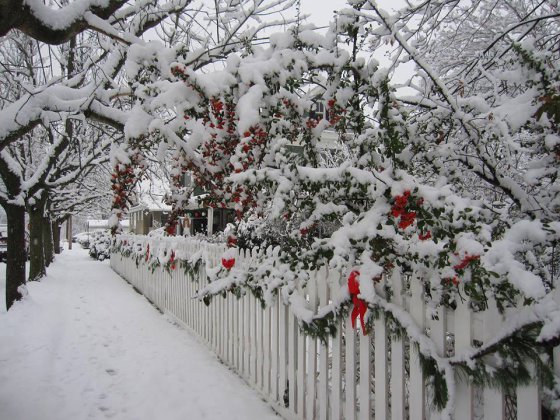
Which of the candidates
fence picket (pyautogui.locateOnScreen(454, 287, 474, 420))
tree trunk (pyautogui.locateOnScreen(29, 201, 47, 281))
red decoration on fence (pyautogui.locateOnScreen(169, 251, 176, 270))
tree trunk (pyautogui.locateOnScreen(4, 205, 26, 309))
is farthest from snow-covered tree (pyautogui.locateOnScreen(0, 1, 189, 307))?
fence picket (pyautogui.locateOnScreen(454, 287, 474, 420))

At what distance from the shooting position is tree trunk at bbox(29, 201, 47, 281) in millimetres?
11609

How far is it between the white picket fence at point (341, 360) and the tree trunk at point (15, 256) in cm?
503

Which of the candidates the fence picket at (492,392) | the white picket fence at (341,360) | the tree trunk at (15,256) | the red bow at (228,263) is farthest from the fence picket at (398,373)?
the tree trunk at (15,256)

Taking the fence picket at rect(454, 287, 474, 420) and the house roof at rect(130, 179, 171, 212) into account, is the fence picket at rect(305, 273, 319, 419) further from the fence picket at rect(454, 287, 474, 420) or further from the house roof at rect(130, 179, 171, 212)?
the house roof at rect(130, 179, 171, 212)

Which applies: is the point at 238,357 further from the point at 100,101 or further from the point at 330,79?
the point at 100,101

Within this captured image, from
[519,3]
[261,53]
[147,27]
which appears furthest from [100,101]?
[519,3]

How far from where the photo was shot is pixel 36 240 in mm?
11617

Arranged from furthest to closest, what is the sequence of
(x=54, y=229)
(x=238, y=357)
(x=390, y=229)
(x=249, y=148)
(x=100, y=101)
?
(x=54, y=229), (x=100, y=101), (x=238, y=357), (x=249, y=148), (x=390, y=229)

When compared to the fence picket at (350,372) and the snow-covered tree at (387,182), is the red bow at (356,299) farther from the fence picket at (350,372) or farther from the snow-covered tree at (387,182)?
the fence picket at (350,372)

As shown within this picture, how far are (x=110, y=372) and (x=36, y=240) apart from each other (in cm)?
875

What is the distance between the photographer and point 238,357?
14.9 feet

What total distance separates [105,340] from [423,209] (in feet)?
18.0

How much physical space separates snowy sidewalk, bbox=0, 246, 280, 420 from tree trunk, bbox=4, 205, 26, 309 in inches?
17.3

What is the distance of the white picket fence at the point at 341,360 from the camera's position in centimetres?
201
